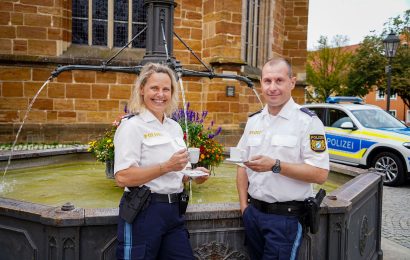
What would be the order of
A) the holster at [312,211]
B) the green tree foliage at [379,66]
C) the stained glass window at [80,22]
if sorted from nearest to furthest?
the holster at [312,211], the stained glass window at [80,22], the green tree foliage at [379,66]

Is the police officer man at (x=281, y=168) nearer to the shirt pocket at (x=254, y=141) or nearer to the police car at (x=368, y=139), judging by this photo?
the shirt pocket at (x=254, y=141)

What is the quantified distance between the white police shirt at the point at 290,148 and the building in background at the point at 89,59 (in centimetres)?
922

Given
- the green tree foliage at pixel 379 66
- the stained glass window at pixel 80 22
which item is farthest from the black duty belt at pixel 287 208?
the green tree foliage at pixel 379 66

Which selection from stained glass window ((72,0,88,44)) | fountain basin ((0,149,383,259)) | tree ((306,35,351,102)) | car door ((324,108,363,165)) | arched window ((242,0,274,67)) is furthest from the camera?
tree ((306,35,351,102))

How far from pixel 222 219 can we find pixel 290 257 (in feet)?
2.00

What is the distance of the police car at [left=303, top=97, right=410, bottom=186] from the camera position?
8930 millimetres

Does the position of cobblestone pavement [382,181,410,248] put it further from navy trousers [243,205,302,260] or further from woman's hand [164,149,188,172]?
woman's hand [164,149,188,172]

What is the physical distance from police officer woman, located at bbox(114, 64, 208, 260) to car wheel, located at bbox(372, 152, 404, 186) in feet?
25.2

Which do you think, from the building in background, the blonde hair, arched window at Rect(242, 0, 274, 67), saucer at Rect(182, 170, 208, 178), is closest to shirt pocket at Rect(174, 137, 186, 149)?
saucer at Rect(182, 170, 208, 178)

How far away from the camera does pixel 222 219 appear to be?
2.82 metres

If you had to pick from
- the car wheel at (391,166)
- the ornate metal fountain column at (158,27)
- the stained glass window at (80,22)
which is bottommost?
the car wheel at (391,166)

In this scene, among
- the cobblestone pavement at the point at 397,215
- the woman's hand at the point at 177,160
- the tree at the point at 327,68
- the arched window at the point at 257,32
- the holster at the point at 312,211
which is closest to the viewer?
the woman's hand at the point at 177,160

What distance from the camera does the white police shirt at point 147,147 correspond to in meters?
2.22

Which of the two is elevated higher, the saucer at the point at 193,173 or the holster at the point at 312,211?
Result: the saucer at the point at 193,173
